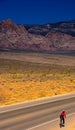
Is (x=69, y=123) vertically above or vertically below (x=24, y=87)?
below

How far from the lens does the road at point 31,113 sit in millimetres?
23500

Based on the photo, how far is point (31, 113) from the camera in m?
28.0

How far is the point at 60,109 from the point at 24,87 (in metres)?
17.0

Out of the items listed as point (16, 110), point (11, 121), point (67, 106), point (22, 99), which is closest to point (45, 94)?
point (22, 99)

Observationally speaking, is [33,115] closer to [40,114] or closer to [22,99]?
[40,114]

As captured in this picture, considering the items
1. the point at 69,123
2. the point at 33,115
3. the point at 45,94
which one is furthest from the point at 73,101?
the point at 69,123

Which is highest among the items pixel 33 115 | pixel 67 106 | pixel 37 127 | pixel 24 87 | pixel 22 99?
pixel 24 87

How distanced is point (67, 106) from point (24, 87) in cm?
1541

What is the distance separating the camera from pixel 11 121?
24.7 meters

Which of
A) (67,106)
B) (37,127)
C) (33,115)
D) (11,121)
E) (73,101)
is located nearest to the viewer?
(37,127)

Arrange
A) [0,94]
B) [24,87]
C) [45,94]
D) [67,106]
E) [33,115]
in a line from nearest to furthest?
[33,115] → [67,106] → [0,94] → [45,94] → [24,87]

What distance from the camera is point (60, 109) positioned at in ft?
99.9

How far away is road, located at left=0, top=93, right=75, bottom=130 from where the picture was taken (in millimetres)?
23500

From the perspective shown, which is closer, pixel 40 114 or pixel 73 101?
pixel 40 114
